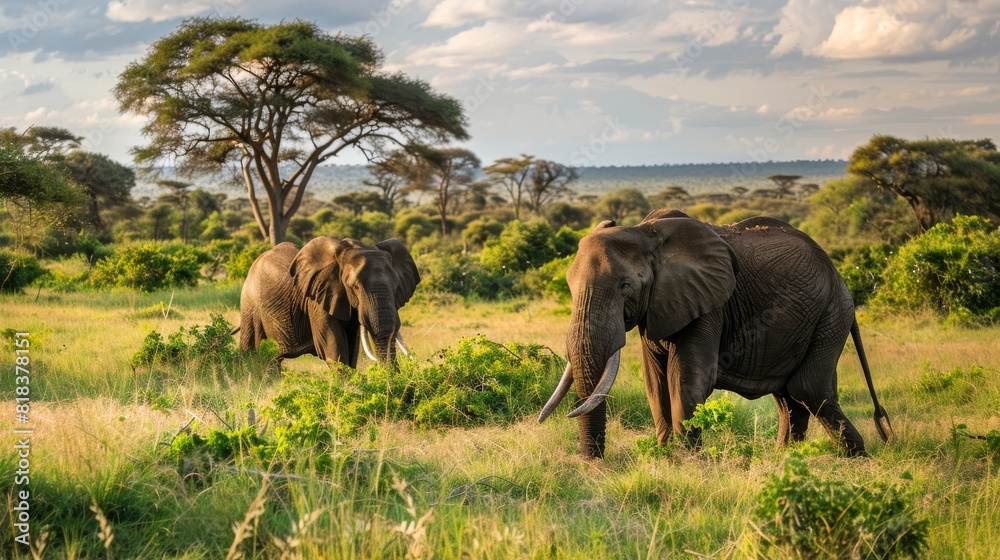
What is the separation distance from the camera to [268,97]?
2341cm

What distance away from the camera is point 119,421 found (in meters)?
5.98

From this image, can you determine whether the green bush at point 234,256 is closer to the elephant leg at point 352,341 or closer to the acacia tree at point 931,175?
the elephant leg at point 352,341

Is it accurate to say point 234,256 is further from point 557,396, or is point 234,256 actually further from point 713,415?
point 713,415

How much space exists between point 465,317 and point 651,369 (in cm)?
Result: 1192

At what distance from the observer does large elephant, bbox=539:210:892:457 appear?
5.55 meters

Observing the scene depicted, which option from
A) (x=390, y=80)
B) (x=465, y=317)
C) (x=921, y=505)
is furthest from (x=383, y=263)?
(x=390, y=80)

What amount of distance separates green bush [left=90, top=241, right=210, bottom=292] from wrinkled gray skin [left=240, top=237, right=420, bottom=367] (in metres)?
9.41

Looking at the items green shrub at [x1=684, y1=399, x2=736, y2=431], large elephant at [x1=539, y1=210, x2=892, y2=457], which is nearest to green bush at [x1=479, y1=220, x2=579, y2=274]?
large elephant at [x1=539, y1=210, x2=892, y2=457]

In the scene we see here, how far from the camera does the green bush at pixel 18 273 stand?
58.5ft

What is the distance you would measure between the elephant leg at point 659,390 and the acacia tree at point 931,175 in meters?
24.5

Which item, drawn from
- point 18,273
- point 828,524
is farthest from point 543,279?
point 828,524

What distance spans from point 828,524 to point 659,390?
7.92 feet

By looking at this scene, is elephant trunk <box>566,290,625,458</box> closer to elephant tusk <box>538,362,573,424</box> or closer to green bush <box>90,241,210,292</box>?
elephant tusk <box>538,362,573,424</box>

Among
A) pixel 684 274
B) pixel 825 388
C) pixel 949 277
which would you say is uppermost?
pixel 684 274
